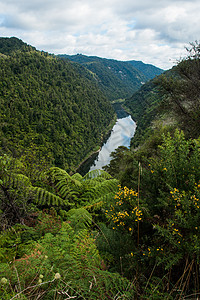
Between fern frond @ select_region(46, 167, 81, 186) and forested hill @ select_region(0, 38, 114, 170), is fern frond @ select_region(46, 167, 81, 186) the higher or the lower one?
the lower one

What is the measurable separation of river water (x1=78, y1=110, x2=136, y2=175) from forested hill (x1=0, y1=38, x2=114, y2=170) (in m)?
2.89

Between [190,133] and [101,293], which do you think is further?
[190,133]

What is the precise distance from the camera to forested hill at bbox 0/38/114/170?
44.2 metres

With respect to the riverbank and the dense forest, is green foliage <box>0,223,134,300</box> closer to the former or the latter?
the dense forest

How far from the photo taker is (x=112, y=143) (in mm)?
61156

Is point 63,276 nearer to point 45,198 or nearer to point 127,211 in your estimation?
point 127,211

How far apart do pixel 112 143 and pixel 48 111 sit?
21887mm

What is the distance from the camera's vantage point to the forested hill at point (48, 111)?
44.2m

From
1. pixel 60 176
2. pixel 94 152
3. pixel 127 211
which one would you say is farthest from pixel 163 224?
pixel 94 152

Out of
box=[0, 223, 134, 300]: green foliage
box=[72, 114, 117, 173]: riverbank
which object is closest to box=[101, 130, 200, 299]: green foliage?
box=[0, 223, 134, 300]: green foliage

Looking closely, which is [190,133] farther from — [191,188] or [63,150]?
[63,150]

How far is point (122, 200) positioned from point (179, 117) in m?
8.63

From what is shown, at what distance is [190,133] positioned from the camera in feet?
23.6

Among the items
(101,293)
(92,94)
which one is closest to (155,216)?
(101,293)
